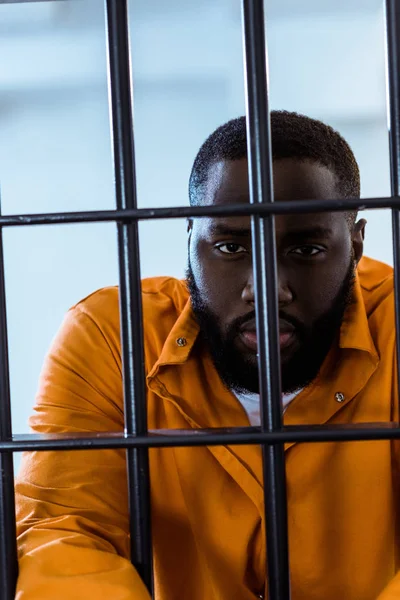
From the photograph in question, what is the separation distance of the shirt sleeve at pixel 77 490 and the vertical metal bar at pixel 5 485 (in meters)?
0.02

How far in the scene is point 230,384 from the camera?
52.6 inches

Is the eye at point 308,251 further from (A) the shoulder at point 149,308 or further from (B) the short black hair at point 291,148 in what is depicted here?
(A) the shoulder at point 149,308

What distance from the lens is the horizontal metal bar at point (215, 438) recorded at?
2.11 feet

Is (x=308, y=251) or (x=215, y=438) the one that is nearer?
(x=215, y=438)

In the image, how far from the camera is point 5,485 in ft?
2.24

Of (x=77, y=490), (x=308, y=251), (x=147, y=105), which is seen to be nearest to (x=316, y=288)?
(x=308, y=251)

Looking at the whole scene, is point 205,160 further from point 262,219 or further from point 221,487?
point 262,219

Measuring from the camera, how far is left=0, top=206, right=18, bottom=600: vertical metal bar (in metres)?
0.68

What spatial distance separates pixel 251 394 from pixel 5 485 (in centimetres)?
72

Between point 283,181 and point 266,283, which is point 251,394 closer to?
point 283,181

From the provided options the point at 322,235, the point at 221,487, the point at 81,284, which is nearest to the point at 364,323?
the point at 322,235

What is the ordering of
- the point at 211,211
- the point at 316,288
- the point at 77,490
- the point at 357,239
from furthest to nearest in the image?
1. the point at 357,239
2. the point at 316,288
3. the point at 77,490
4. the point at 211,211

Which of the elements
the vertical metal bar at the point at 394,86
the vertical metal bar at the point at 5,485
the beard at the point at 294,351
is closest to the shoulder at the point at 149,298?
the beard at the point at 294,351

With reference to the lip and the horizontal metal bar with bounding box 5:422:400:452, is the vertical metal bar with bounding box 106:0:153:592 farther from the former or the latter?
the lip
